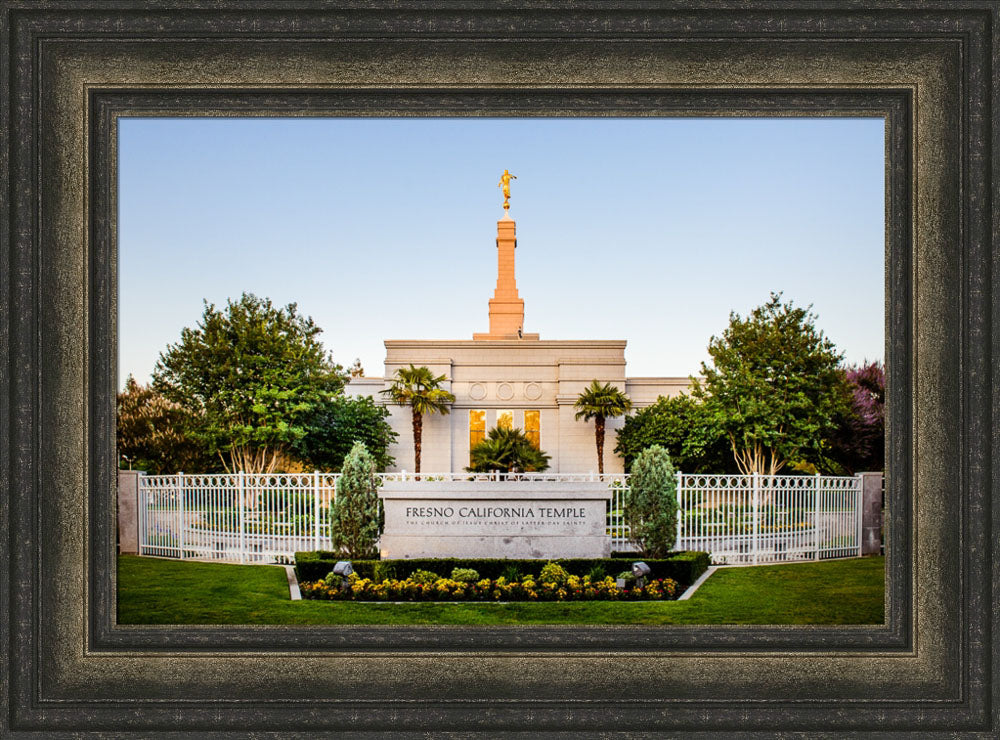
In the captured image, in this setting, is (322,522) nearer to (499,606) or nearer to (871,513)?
(499,606)

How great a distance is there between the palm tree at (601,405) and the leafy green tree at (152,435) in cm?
1014

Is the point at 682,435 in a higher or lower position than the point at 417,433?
higher

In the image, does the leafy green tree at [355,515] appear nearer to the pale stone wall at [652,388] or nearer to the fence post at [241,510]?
the fence post at [241,510]

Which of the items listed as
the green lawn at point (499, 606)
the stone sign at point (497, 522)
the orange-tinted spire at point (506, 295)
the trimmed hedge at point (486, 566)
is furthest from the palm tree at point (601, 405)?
the green lawn at point (499, 606)

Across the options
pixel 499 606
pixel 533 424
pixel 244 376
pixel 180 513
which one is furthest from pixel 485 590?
pixel 533 424

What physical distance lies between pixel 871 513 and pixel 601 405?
10.5m

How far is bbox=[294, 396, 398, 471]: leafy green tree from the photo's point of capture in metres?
15.8

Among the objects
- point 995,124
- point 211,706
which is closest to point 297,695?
point 211,706

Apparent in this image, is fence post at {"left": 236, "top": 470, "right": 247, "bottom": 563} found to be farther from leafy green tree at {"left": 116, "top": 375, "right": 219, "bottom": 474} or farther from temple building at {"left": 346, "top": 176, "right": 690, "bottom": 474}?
temple building at {"left": 346, "top": 176, "right": 690, "bottom": 474}

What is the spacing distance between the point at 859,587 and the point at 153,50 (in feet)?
25.6

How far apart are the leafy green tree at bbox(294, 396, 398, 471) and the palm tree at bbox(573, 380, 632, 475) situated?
609cm

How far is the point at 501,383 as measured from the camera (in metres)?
21.1

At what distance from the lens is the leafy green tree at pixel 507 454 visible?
56.1 ft

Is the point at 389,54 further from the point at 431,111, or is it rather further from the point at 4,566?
the point at 4,566
